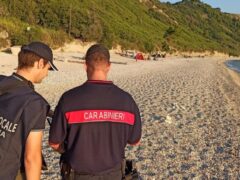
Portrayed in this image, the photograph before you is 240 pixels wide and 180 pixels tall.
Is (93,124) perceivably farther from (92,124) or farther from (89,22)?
(89,22)

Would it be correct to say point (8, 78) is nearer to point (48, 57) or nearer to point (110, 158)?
point (48, 57)

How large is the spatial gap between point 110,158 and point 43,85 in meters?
17.9

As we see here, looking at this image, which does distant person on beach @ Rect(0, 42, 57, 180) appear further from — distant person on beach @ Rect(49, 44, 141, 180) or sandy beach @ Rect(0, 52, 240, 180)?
sandy beach @ Rect(0, 52, 240, 180)

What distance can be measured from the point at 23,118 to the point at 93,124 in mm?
639

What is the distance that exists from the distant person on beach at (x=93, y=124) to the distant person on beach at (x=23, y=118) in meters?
0.37

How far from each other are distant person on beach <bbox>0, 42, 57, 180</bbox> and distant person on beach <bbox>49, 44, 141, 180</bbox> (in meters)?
0.37

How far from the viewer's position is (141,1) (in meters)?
139

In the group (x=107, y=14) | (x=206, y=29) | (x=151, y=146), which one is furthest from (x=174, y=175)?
(x=206, y=29)

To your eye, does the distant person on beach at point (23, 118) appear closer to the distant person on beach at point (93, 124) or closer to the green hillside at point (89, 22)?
the distant person on beach at point (93, 124)

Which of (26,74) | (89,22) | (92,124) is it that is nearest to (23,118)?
(26,74)

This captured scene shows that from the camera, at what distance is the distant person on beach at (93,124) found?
3512 millimetres

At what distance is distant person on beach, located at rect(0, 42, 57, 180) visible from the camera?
3.10 meters

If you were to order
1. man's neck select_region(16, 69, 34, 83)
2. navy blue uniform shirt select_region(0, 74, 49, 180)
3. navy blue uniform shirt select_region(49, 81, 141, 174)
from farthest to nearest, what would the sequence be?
navy blue uniform shirt select_region(49, 81, 141, 174) → man's neck select_region(16, 69, 34, 83) → navy blue uniform shirt select_region(0, 74, 49, 180)

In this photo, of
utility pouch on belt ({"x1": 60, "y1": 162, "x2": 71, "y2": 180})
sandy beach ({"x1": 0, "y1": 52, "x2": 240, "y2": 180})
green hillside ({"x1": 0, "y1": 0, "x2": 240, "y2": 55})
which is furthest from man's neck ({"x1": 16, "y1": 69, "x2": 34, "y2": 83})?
green hillside ({"x1": 0, "y1": 0, "x2": 240, "y2": 55})
